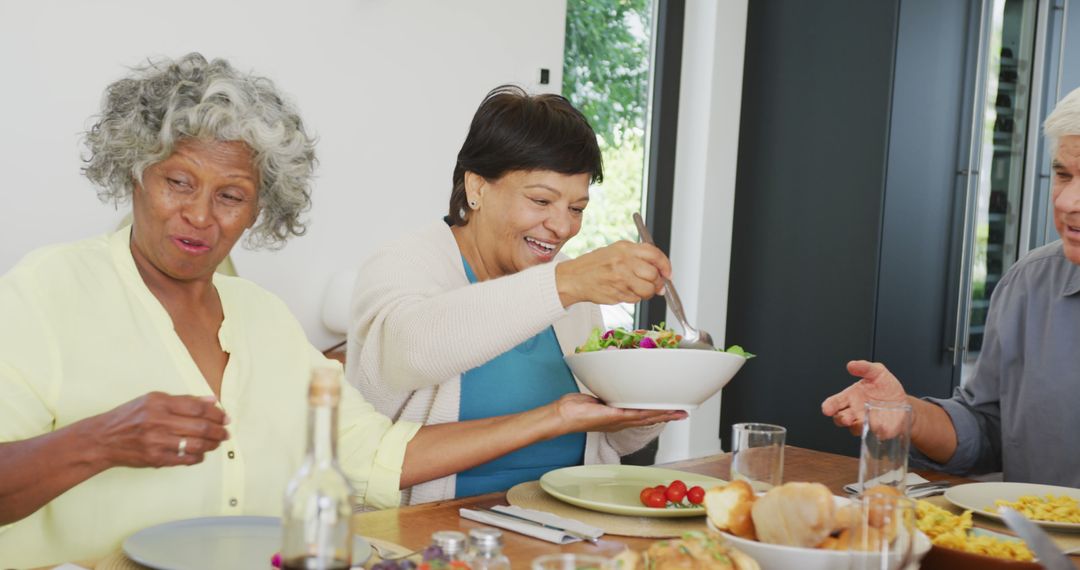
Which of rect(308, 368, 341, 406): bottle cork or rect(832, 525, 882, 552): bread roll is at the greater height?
rect(308, 368, 341, 406): bottle cork

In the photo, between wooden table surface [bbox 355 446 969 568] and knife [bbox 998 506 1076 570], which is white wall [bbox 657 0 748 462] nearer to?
wooden table surface [bbox 355 446 969 568]

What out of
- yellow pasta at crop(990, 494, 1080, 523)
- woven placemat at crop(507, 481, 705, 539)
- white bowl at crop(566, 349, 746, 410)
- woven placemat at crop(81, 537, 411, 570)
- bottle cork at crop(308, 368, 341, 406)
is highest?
bottle cork at crop(308, 368, 341, 406)

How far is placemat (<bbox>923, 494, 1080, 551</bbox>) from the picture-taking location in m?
1.44

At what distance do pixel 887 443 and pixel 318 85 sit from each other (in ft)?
8.84

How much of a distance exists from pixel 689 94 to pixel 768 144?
0.43 m

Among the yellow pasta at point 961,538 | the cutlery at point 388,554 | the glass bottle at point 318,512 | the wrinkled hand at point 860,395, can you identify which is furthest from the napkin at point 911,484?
the glass bottle at point 318,512

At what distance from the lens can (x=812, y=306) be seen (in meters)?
4.47

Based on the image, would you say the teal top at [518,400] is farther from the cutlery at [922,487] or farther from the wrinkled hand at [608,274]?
the cutlery at [922,487]

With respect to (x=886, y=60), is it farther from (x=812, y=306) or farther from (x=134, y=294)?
(x=134, y=294)

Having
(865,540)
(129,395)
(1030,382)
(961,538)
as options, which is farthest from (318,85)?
(865,540)

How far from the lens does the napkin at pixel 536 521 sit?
1.38 meters

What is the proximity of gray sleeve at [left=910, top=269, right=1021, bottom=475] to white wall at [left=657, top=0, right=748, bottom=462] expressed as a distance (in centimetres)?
251

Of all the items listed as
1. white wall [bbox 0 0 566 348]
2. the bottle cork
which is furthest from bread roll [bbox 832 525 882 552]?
white wall [bbox 0 0 566 348]

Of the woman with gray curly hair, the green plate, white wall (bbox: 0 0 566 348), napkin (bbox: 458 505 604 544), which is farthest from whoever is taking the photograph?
white wall (bbox: 0 0 566 348)
